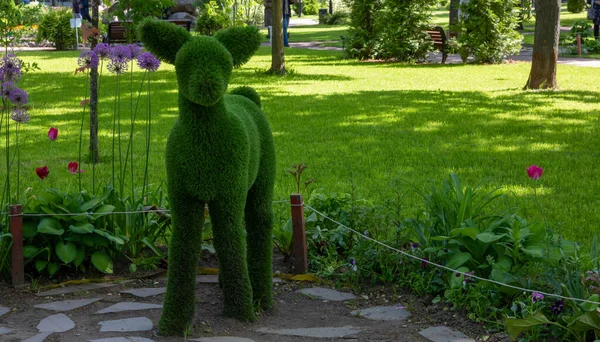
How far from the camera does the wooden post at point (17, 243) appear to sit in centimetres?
451

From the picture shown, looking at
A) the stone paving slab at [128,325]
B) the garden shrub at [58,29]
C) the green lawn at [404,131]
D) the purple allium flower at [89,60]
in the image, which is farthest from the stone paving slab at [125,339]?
the garden shrub at [58,29]

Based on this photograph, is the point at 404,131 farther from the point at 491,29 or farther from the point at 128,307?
the point at 491,29

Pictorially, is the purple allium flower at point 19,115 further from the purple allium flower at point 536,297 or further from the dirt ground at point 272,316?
the purple allium flower at point 536,297

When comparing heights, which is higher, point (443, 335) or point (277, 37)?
point (277, 37)

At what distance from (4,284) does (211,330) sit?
5.03 feet

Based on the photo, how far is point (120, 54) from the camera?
5.03 m

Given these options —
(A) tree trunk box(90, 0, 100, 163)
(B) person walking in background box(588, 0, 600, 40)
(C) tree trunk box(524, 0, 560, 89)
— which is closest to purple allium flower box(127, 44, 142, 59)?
(A) tree trunk box(90, 0, 100, 163)

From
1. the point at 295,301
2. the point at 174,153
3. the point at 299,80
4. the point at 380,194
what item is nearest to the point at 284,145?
the point at 380,194

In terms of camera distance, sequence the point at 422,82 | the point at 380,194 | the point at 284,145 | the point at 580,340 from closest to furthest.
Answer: the point at 580,340 → the point at 380,194 → the point at 284,145 → the point at 422,82

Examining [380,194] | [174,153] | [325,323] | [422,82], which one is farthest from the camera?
[422,82]

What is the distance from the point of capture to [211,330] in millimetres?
3902

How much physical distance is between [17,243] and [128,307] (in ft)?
2.71

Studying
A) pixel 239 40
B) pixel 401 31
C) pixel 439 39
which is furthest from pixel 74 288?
pixel 439 39

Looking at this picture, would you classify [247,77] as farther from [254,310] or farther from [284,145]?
[254,310]
